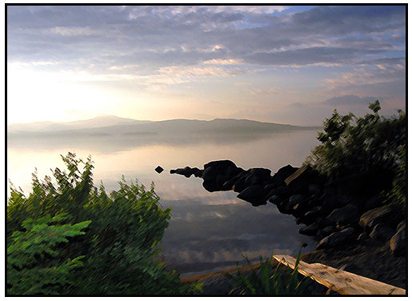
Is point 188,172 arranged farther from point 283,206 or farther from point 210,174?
point 283,206

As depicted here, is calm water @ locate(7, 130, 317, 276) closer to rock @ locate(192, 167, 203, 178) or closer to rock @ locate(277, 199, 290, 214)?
rock @ locate(277, 199, 290, 214)

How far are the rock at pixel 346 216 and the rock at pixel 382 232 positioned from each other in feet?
5.31

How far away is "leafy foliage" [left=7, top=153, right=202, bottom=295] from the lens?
6.00 metres

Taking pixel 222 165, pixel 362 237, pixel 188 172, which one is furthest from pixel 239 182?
pixel 362 237

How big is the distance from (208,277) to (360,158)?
22.8 ft

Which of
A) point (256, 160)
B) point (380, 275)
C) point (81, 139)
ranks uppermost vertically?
point (81, 139)

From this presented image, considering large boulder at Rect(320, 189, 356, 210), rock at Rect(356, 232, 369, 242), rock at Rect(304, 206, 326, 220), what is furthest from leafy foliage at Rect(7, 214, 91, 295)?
large boulder at Rect(320, 189, 356, 210)

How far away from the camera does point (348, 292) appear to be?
6.12m

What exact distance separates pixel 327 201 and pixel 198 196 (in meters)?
4.29

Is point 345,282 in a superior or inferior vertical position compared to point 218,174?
inferior

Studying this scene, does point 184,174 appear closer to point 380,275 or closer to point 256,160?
point 256,160

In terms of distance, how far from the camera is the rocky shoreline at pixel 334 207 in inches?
348

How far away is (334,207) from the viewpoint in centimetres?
1324

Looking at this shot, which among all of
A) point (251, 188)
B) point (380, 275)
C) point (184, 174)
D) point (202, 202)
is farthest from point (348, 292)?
point (184, 174)
